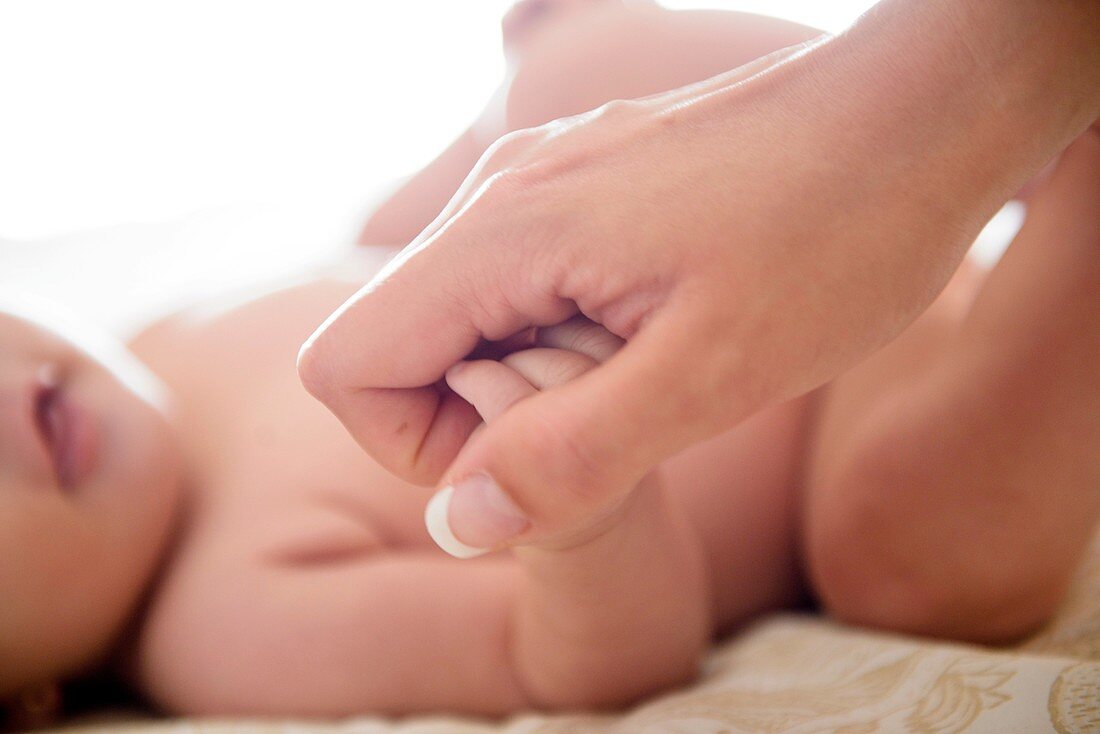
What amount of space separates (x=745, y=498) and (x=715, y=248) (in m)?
0.42

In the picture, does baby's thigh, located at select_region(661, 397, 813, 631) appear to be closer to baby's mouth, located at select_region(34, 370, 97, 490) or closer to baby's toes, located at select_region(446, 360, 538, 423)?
baby's toes, located at select_region(446, 360, 538, 423)

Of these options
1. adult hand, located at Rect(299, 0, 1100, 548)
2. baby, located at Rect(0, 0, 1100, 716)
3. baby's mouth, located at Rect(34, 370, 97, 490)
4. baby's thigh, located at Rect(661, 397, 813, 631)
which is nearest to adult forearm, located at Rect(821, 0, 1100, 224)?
adult hand, located at Rect(299, 0, 1100, 548)

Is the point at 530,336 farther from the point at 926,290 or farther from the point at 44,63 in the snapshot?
the point at 44,63

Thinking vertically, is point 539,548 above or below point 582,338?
below

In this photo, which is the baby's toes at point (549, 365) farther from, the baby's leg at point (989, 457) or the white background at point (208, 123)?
the baby's leg at point (989, 457)

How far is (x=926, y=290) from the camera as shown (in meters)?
0.34

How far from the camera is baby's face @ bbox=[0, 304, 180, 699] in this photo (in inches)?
25.4

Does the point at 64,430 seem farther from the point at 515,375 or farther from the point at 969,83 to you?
the point at 969,83

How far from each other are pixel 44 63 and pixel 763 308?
103 centimetres

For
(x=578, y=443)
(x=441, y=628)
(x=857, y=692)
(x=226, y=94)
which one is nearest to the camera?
(x=578, y=443)

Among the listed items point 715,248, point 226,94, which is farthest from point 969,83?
point 226,94

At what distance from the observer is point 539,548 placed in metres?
0.46

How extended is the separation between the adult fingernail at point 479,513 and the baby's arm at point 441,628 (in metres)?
0.15

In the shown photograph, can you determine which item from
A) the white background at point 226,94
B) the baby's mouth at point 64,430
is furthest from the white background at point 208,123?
the baby's mouth at point 64,430
